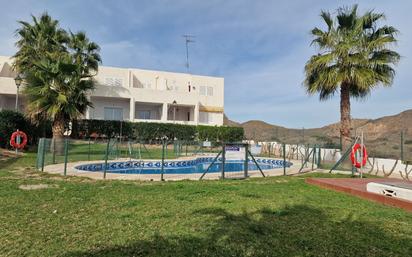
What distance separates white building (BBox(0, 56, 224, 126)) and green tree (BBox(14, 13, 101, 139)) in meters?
9.87

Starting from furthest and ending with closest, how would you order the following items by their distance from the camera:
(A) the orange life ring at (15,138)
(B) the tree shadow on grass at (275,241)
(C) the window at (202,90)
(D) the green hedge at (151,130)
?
(C) the window at (202,90) → (D) the green hedge at (151,130) → (A) the orange life ring at (15,138) → (B) the tree shadow on grass at (275,241)

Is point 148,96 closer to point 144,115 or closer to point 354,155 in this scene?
point 144,115

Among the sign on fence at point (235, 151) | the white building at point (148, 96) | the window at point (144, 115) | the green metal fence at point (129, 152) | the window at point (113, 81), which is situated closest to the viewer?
the sign on fence at point (235, 151)

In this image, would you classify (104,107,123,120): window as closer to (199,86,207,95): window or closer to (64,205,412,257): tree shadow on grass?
(199,86,207,95): window

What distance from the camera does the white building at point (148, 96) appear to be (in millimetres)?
29938

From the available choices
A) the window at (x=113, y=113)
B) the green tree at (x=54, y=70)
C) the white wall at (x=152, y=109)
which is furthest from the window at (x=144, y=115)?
the green tree at (x=54, y=70)

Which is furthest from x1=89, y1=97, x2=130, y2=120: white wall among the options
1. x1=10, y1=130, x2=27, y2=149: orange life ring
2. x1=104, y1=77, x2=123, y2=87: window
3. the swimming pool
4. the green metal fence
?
the swimming pool

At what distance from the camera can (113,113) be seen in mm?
31672

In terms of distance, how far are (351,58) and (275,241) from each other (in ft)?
42.5

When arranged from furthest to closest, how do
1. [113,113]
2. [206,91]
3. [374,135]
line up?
[206,91] → [113,113] → [374,135]

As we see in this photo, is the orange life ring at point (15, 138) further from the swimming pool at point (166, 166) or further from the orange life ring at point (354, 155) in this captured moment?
the orange life ring at point (354, 155)

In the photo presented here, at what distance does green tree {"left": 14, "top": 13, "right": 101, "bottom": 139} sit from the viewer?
14.4 meters

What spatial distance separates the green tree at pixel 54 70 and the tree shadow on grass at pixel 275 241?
12.6 metres

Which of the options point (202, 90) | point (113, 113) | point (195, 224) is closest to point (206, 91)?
point (202, 90)
